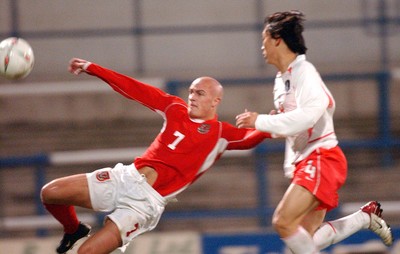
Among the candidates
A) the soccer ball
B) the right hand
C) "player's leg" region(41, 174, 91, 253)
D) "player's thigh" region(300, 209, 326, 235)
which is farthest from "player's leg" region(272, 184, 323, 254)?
the soccer ball

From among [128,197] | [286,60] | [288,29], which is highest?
[288,29]

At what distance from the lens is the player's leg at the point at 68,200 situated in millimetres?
6008

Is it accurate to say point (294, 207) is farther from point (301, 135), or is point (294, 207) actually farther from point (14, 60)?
point (14, 60)

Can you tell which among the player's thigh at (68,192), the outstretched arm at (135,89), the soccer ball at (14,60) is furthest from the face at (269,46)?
the soccer ball at (14,60)

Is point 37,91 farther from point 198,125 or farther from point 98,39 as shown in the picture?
point 198,125

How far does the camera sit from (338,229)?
6.12 metres

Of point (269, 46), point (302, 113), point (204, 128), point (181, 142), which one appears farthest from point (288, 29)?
point (181, 142)

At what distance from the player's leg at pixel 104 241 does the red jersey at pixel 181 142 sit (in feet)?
1.34

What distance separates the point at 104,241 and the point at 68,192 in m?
0.40

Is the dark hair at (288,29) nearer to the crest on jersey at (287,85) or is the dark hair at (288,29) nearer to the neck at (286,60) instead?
the neck at (286,60)

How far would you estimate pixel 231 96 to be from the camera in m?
10.5

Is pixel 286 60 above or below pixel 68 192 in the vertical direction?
above

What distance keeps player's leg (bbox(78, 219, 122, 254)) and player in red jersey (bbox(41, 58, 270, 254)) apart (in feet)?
0.04

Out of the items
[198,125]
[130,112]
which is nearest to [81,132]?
[130,112]
